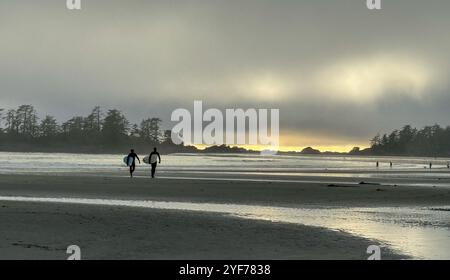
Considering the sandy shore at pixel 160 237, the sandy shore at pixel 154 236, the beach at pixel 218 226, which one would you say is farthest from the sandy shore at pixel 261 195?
the sandy shore at pixel 160 237

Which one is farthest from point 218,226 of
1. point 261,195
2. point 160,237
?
point 261,195

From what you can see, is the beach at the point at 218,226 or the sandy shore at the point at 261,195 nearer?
the beach at the point at 218,226

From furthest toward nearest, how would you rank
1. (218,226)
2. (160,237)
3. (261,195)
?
(261,195)
(218,226)
(160,237)

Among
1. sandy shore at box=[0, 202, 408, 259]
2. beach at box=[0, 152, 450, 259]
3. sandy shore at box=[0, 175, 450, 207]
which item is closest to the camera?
sandy shore at box=[0, 202, 408, 259]

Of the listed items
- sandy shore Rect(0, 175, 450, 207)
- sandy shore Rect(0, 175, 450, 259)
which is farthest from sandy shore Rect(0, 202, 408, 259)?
sandy shore Rect(0, 175, 450, 207)

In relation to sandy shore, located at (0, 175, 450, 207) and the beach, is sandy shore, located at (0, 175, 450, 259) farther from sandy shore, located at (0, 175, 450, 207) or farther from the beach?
sandy shore, located at (0, 175, 450, 207)

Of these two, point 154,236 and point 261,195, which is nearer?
point 154,236

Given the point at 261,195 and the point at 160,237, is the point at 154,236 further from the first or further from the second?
the point at 261,195

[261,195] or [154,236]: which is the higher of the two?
[154,236]

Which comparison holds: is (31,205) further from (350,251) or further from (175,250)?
(350,251)

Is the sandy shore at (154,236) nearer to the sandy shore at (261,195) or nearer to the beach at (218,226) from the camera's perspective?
the beach at (218,226)

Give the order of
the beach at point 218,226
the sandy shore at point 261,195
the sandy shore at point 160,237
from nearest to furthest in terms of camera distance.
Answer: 1. the sandy shore at point 160,237
2. the beach at point 218,226
3. the sandy shore at point 261,195

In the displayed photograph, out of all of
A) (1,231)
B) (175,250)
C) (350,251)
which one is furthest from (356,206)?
(1,231)
